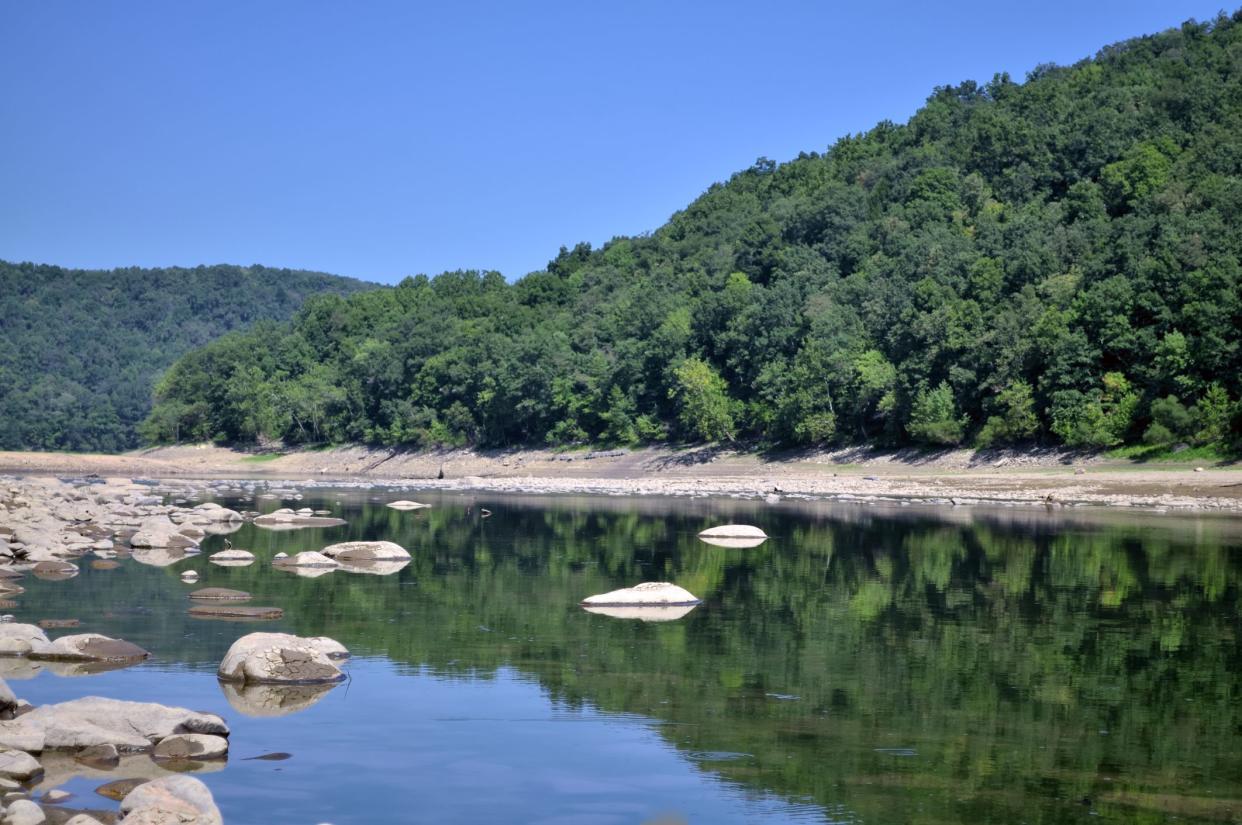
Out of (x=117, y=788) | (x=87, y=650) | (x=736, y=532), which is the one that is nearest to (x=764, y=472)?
(x=736, y=532)

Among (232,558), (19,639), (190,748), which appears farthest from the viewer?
(232,558)

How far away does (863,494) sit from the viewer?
64.0 m

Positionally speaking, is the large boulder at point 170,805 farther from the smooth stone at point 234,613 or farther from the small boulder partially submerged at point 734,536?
the small boulder partially submerged at point 734,536

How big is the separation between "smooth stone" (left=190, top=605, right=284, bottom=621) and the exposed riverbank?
41.9 m

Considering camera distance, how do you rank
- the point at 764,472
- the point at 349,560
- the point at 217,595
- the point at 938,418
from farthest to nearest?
the point at 764,472, the point at 938,418, the point at 349,560, the point at 217,595

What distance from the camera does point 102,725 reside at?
506 inches

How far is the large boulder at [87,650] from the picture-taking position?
1741cm

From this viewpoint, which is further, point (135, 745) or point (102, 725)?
point (102, 725)

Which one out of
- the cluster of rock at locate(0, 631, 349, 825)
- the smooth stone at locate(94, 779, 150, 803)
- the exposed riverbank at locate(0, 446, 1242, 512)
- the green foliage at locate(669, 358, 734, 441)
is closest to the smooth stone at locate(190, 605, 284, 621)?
the cluster of rock at locate(0, 631, 349, 825)

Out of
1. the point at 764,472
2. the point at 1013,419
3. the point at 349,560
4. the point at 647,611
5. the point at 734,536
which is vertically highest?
the point at 1013,419

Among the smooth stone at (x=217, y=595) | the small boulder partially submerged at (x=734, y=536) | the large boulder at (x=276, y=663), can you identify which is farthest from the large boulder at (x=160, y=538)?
the large boulder at (x=276, y=663)

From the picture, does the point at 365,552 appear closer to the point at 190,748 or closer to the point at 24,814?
the point at 190,748

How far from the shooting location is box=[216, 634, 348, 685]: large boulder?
16391 mm

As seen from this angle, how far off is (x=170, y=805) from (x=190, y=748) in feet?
9.23
